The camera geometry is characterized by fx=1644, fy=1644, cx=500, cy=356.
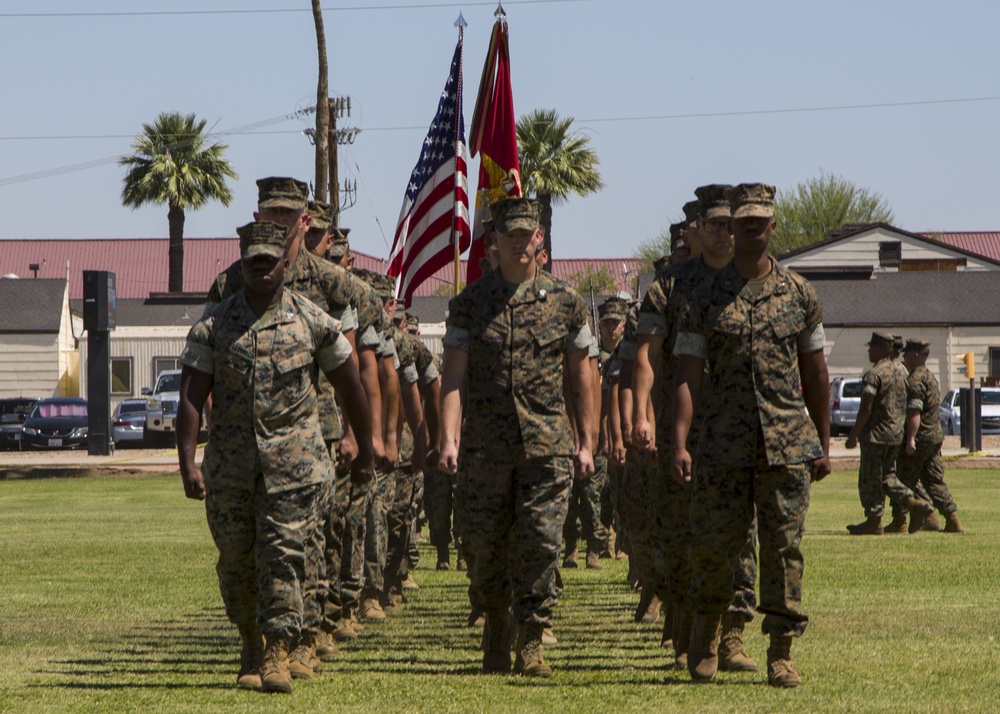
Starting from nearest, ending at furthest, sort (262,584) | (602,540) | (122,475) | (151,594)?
1. (262,584)
2. (151,594)
3. (602,540)
4. (122,475)

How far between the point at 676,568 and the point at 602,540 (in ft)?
23.2

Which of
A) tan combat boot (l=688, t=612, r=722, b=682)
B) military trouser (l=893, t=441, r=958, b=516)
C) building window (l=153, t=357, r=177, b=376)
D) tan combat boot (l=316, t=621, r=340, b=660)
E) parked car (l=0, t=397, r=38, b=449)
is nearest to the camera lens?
tan combat boot (l=688, t=612, r=722, b=682)

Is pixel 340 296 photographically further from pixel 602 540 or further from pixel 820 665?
pixel 602 540

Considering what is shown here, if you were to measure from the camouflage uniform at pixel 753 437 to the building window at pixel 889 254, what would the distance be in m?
57.0

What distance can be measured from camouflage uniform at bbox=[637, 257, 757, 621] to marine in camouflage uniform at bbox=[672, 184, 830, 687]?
58cm

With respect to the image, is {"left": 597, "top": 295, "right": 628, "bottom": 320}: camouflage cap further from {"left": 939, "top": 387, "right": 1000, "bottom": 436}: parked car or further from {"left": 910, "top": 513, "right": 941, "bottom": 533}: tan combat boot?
{"left": 939, "top": 387, "right": 1000, "bottom": 436}: parked car

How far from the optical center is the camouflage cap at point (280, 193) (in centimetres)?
866

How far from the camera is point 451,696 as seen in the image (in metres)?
7.98

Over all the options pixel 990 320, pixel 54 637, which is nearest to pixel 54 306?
pixel 990 320

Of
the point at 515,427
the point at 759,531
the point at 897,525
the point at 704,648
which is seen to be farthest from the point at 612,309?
the point at 759,531

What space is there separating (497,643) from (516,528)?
646 millimetres

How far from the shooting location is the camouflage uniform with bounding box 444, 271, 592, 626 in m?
8.72

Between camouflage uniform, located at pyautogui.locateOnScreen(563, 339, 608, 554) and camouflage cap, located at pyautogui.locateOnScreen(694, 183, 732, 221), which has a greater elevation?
camouflage cap, located at pyautogui.locateOnScreen(694, 183, 732, 221)

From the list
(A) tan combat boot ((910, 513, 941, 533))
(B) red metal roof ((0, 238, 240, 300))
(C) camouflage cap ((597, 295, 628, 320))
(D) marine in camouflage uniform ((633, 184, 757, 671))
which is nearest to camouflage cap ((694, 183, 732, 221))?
(D) marine in camouflage uniform ((633, 184, 757, 671))
